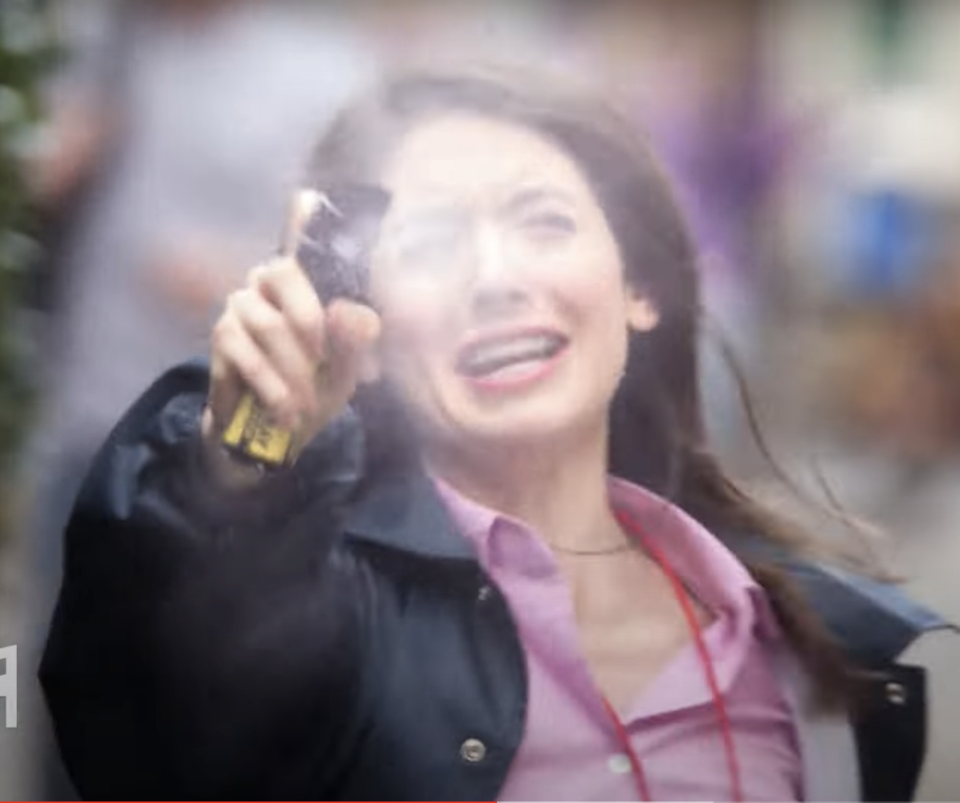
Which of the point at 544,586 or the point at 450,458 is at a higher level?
the point at 450,458

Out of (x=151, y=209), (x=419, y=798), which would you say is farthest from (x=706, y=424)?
(x=151, y=209)

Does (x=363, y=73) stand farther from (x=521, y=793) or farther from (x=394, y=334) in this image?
(x=521, y=793)

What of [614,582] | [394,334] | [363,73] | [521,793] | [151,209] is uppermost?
[363,73]

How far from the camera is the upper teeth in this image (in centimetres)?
239

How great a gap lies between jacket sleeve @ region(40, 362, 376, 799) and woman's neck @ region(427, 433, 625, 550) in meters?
0.14

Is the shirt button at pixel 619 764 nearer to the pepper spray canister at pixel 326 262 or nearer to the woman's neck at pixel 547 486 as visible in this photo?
the woman's neck at pixel 547 486

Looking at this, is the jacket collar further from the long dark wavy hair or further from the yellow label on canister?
the yellow label on canister

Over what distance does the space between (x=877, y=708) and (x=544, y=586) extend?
0.46 metres

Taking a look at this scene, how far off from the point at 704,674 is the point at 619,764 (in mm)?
153

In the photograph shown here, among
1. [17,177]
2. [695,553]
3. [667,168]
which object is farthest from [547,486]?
[17,177]

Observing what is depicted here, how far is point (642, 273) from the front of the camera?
95.3 inches

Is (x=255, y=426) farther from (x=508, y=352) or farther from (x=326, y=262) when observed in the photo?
(x=508, y=352)

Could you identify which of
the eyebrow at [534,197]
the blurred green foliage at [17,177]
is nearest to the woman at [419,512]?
the eyebrow at [534,197]

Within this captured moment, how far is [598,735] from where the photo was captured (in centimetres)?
242
